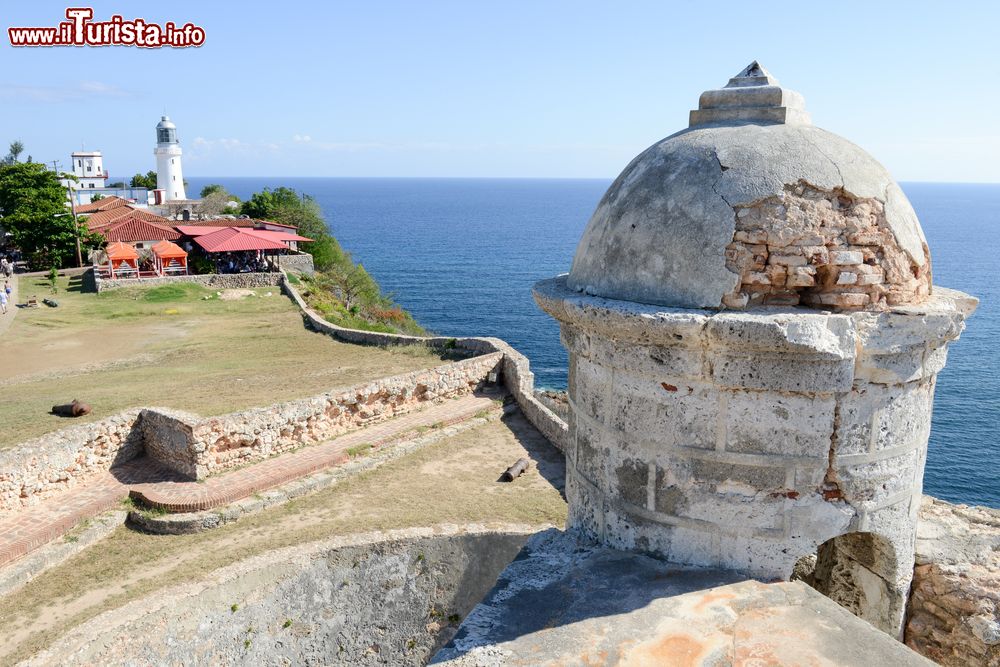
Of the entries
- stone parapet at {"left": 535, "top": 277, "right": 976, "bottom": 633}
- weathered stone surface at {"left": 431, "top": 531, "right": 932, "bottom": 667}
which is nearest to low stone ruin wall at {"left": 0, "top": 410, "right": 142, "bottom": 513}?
weathered stone surface at {"left": 431, "top": 531, "right": 932, "bottom": 667}

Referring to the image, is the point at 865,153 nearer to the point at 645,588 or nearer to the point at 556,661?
the point at 645,588

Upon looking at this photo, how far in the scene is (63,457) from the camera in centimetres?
1196

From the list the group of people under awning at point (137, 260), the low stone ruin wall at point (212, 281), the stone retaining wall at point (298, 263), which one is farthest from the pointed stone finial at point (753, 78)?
the stone retaining wall at point (298, 263)

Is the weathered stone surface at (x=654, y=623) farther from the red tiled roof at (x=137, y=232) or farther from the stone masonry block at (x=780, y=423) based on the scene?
the red tiled roof at (x=137, y=232)

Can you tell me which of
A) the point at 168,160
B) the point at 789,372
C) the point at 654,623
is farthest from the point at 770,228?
the point at 168,160

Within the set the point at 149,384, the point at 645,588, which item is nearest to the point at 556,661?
the point at 645,588

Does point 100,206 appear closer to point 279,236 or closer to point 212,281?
point 279,236

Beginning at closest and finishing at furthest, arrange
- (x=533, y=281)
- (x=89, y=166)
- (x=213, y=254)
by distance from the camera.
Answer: (x=213, y=254)
(x=533, y=281)
(x=89, y=166)

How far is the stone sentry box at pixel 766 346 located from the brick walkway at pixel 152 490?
939 cm

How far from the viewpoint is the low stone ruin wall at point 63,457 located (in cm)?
1116

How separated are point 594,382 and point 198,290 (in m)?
29.8

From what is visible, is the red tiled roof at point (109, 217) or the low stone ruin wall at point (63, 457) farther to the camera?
the red tiled roof at point (109, 217)

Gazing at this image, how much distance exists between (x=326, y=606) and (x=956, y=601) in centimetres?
648

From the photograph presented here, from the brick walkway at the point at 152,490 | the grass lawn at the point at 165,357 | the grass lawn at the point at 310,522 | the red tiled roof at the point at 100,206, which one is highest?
the red tiled roof at the point at 100,206
